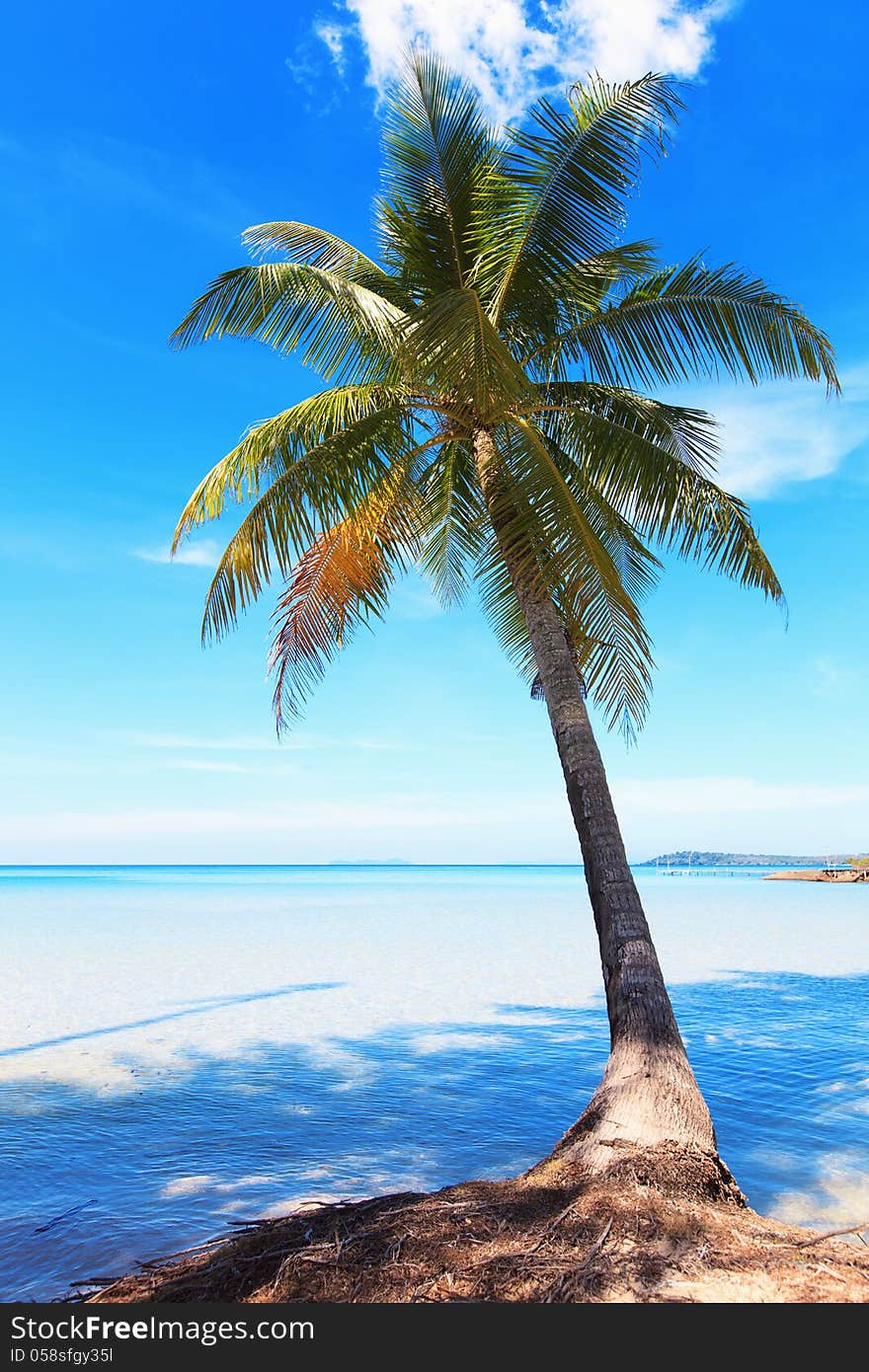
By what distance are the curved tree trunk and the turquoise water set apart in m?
1.70

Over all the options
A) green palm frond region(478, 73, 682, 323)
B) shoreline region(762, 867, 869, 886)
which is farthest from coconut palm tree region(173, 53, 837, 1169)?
shoreline region(762, 867, 869, 886)

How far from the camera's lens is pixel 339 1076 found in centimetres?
971

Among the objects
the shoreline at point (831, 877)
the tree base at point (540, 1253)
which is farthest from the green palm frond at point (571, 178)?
the shoreline at point (831, 877)

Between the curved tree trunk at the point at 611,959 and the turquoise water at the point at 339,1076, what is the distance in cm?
170

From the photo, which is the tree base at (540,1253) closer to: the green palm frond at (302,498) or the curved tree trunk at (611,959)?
the curved tree trunk at (611,959)

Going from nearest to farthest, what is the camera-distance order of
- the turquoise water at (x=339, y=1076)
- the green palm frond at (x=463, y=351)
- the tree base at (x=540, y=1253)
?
the tree base at (x=540, y=1253), the green palm frond at (x=463, y=351), the turquoise water at (x=339, y=1076)

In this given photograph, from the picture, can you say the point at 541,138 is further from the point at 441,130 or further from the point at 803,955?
the point at 803,955

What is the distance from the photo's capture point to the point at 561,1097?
28.5 feet

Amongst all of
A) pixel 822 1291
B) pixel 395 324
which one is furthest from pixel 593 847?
pixel 395 324

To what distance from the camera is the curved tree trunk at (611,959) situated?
5.17m

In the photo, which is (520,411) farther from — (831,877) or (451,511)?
(831,877)

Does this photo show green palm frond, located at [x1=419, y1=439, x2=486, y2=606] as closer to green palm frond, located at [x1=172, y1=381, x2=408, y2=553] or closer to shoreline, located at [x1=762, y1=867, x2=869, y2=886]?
green palm frond, located at [x1=172, y1=381, x2=408, y2=553]

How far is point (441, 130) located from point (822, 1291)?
8544 millimetres

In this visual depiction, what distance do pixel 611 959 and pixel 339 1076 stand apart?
202 inches
